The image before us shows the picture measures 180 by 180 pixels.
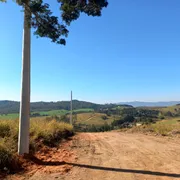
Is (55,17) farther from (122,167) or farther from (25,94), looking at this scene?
(122,167)

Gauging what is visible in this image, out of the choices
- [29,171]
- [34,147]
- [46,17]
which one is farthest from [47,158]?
[46,17]

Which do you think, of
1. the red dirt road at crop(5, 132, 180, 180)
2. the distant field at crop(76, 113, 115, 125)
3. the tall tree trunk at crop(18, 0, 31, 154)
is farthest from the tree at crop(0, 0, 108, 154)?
the distant field at crop(76, 113, 115, 125)

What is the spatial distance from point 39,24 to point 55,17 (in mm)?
573

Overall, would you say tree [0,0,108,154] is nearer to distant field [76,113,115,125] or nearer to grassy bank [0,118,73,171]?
grassy bank [0,118,73,171]

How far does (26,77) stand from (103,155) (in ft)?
12.2

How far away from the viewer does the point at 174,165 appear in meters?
6.43

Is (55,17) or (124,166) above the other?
(55,17)

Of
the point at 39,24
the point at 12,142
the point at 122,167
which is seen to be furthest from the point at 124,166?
the point at 39,24

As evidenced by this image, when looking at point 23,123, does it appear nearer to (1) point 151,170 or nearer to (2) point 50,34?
(2) point 50,34

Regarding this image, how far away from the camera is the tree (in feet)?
22.9

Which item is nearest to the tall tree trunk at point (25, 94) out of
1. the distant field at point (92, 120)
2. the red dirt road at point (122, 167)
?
the red dirt road at point (122, 167)

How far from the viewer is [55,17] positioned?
7.45 m

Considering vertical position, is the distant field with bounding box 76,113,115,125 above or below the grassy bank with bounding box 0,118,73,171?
below

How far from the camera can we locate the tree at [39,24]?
698 cm
